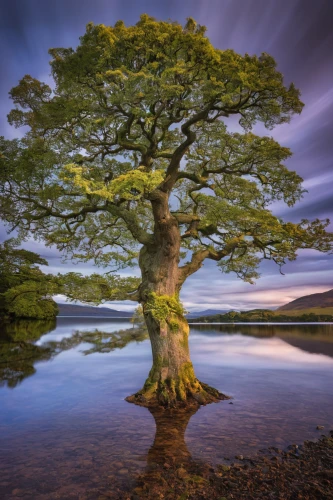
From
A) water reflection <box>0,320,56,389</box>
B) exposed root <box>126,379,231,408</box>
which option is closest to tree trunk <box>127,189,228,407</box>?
exposed root <box>126,379,231,408</box>

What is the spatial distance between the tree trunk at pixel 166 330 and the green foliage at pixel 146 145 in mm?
471

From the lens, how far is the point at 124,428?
33.3 feet

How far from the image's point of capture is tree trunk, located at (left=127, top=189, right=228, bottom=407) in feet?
41.3

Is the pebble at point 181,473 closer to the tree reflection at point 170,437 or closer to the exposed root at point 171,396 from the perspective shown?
the tree reflection at point 170,437

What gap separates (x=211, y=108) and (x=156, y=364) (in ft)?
36.1

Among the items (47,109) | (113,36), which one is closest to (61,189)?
(47,109)

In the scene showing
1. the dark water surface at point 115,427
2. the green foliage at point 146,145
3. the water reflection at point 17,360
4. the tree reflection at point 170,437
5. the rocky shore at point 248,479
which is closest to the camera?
the rocky shore at point 248,479

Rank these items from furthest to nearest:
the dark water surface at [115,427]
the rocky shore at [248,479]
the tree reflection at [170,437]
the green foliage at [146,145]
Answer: the green foliage at [146,145] → the tree reflection at [170,437] → the dark water surface at [115,427] → the rocky shore at [248,479]

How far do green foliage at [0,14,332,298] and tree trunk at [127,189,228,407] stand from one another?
0.47 m

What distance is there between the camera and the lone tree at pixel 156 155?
1081 centimetres

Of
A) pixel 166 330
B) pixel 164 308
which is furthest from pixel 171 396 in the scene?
pixel 164 308

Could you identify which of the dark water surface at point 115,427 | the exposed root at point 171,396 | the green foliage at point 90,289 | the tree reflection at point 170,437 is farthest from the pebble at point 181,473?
the green foliage at point 90,289

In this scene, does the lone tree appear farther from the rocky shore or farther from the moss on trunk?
the rocky shore

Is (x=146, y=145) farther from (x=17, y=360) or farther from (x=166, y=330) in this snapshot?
(x=17, y=360)
